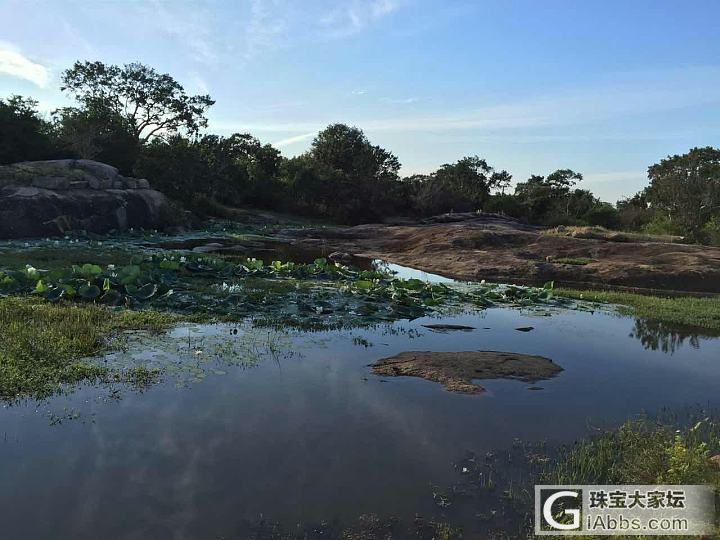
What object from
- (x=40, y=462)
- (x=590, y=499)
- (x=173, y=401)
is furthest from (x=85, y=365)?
(x=590, y=499)

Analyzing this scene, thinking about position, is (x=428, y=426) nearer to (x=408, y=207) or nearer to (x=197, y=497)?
(x=197, y=497)

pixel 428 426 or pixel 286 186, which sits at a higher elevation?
pixel 286 186

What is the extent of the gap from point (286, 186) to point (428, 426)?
174 ft

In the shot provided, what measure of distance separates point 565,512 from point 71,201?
29293 mm

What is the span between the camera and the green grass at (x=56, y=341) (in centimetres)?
693

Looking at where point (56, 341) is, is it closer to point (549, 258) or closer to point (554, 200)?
point (549, 258)

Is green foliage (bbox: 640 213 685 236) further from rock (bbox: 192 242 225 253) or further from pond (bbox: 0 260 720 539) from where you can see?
pond (bbox: 0 260 720 539)


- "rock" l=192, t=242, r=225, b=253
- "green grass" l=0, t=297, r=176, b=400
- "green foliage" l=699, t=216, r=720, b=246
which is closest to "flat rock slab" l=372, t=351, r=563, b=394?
"green grass" l=0, t=297, r=176, b=400

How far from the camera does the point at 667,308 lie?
15320 mm

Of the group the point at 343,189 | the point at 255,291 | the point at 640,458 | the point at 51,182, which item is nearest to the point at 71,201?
the point at 51,182

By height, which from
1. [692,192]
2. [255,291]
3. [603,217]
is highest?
[692,192]

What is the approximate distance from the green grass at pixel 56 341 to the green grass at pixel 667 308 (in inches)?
497

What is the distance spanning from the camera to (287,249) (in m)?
30.9

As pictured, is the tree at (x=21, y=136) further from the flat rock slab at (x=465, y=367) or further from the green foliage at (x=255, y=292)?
the flat rock slab at (x=465, y=367)
